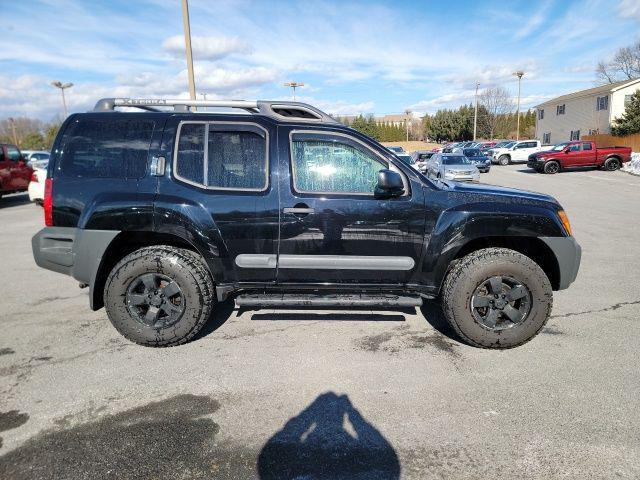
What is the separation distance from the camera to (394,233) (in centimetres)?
360

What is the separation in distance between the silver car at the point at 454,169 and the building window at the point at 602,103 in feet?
94.5

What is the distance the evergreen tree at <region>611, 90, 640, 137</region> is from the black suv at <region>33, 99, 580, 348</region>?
3976cm

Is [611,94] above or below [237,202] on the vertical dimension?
above

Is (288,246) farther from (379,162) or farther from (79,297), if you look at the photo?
(79,297)

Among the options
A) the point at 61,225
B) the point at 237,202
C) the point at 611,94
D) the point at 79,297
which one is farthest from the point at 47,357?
the point at 611,94

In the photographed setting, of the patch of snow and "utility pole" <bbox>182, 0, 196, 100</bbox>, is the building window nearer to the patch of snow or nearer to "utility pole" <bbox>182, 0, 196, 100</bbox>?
the patch of snow

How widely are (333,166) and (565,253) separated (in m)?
2.21

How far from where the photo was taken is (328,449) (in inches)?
96.5

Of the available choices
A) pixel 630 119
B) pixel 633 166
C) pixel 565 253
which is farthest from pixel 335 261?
pixel 630 119

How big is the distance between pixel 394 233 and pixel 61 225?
9.64ft

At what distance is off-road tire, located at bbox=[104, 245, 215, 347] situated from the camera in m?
3.61

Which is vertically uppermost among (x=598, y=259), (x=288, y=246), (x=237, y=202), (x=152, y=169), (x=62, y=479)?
(x=152, y=169)

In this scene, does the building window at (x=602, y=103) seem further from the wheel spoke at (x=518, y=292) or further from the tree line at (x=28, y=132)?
the tree line at (x=28, y=132)

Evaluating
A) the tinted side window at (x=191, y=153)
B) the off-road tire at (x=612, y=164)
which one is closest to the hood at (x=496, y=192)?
the tinted side window at (x=191, y=153)
